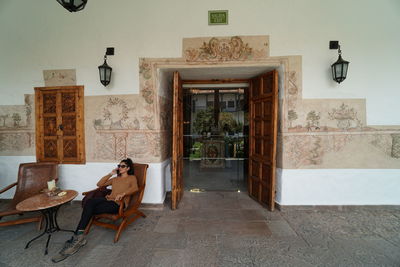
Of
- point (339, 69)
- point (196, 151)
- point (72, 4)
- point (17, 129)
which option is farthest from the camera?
point (196, 151)

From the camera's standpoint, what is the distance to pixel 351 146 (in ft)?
10.1

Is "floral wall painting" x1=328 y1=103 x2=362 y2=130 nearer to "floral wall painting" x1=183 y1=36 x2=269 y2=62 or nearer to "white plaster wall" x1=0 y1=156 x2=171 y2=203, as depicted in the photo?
"floral wall painting" x1=183 y1=36 x2=269 y2=62

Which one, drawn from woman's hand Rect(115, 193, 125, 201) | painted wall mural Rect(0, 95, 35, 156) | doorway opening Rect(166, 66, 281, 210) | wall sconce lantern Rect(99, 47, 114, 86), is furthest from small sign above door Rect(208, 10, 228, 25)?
painted wall mural Rect(0, 95, 35, 156)

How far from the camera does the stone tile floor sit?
1.99 metres

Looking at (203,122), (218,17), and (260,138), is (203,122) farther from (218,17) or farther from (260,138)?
(218,17)

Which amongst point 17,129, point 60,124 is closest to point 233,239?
point 60,124

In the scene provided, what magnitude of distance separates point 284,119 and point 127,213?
3.00m

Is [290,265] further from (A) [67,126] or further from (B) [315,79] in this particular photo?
(A) [67,126]

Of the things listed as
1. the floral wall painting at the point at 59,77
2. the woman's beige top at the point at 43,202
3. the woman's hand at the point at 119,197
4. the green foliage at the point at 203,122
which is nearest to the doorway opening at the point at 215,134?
the green foliage at the point at 203,122

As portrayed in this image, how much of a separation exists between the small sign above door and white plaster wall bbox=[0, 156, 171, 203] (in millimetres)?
2789

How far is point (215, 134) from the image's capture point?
200 inches

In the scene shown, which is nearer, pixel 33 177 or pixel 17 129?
pixel 33 177

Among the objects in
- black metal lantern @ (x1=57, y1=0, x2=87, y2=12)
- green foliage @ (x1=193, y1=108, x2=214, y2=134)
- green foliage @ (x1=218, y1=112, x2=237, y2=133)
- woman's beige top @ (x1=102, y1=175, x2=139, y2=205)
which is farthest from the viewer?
green foliage @ (x1=193, y1=108, x2=214, y2=134)

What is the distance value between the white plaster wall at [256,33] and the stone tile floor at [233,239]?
6.08 ft
